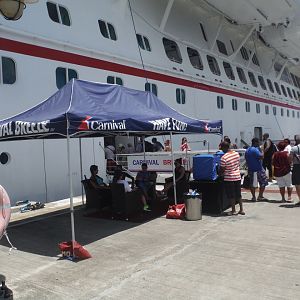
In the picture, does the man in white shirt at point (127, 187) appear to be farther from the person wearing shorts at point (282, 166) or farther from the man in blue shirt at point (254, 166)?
the person wearing shorts at point (282, 166)

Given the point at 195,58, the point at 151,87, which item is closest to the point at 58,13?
the point at 151,87

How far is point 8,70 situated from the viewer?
425 inches

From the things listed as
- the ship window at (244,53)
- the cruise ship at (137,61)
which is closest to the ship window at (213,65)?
the cruise ship at (137,61)

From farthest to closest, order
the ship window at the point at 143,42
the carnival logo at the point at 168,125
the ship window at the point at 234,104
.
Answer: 1. the ship window at the point at 234,104
2. the ship window at the point at 143,42
3. the carnival logo at the point at 168,125

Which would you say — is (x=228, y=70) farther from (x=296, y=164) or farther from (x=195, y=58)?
(x=296, y=164)

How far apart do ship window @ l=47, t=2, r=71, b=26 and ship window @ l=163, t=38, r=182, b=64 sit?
6.15 m

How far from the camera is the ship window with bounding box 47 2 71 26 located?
40.3 feet

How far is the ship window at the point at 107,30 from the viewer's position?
1413 cm

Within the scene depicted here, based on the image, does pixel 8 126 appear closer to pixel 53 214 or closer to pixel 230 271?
pixel 53 214

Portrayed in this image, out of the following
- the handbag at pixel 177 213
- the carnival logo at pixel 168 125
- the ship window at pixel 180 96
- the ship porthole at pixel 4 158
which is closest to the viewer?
the carnival logo at pixel 168 125

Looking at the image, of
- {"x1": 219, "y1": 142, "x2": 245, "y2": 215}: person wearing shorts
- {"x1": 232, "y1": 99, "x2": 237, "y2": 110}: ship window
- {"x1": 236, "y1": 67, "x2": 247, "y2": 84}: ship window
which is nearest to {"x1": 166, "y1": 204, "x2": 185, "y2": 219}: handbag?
{"x1": 219, "y1": 142, "x2": 245, "y2": 215}: person wearing shorts

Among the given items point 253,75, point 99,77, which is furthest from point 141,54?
point 253,75

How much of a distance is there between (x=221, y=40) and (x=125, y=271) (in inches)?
811

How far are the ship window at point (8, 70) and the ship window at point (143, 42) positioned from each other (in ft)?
20.3
